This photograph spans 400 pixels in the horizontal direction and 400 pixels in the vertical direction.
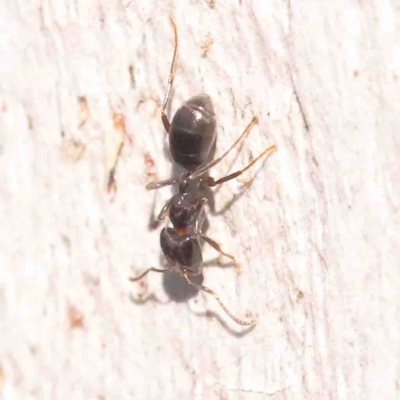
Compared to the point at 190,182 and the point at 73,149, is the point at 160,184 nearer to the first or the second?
Answer: the point at 190,182

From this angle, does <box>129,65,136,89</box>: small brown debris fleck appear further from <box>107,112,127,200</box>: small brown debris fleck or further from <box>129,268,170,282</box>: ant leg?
<box>129,268,170,282</box>: ant leg

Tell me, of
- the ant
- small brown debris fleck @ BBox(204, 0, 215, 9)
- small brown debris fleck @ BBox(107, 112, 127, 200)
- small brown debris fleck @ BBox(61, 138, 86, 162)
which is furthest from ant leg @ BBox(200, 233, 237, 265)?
small brown debris fleck @ BBox(204, 0, 215, 9)

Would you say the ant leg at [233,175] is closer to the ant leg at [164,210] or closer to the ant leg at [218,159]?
the ant leg at [218,159]

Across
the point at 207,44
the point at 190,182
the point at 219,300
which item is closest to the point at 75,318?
the point at 219,300

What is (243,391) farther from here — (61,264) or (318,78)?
(318,78)

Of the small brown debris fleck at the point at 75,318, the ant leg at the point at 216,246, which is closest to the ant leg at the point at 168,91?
the ant leg at the point at 216,246

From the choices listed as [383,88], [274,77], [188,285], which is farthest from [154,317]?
[383,88]
